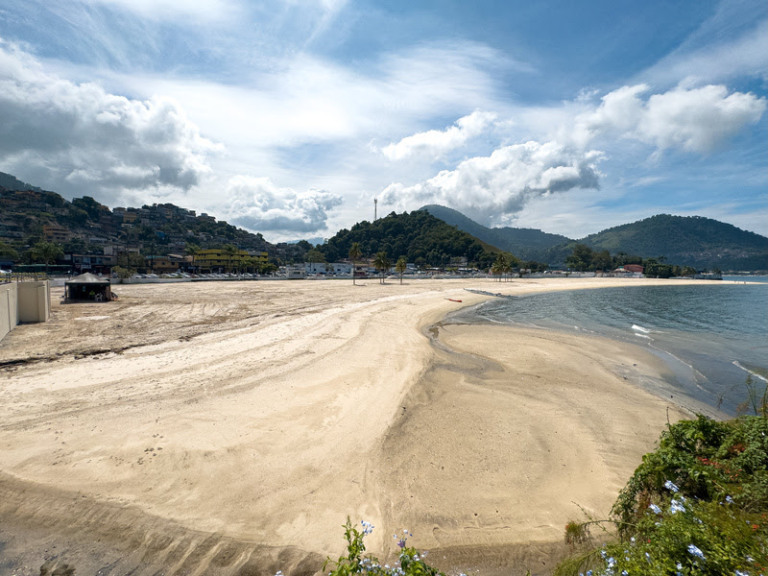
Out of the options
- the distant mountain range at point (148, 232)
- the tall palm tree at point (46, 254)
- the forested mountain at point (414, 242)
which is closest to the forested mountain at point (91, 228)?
the distant mountain range at point (148, 232)

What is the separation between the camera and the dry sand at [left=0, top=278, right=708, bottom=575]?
4.84 metres

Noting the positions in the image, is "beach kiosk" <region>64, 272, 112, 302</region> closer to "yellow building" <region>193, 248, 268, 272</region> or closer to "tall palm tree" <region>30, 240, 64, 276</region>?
"tall palm tree" <region>30, 240, 64, 276</region>

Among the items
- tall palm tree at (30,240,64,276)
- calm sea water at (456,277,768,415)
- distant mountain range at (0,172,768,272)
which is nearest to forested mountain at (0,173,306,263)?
distant mountain range at (0,172,768,272)

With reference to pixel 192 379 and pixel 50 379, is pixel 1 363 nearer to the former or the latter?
pixel 50 379

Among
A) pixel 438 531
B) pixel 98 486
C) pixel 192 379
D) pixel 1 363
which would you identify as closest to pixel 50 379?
pixel 1 363

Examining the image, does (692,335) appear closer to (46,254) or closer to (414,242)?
(46,254)

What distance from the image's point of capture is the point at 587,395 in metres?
11.3

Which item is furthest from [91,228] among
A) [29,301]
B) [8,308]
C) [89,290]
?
[8,308]

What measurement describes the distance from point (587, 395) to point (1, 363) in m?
21.2

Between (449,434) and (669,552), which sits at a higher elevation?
(669,552)

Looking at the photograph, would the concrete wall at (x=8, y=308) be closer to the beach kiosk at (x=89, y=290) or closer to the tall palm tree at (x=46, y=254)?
the beach kiosk at (x=89, y=290)

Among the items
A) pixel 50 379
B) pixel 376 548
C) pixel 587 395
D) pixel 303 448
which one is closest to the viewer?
pixel 376 548

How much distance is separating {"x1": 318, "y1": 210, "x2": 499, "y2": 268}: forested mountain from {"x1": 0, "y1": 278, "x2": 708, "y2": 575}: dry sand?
134072mm

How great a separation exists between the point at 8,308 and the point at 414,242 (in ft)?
503
